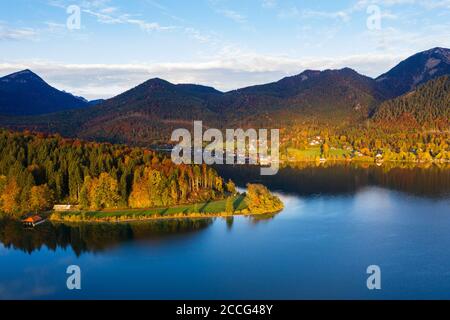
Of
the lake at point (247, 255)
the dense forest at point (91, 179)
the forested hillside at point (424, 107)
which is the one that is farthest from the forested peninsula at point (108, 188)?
the forested hillside at point (424, 107)

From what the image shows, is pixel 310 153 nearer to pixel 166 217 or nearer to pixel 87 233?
pixel 166 217

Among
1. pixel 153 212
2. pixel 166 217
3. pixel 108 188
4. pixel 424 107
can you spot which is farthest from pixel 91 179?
pixel 424 107

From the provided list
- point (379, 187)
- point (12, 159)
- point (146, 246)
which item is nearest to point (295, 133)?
point (379, 187)

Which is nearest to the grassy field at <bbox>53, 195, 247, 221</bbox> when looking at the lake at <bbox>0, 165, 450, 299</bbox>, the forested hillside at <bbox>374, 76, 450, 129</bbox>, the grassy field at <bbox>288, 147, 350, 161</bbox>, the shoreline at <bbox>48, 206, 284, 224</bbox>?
the shoreline at <bbox>48, 206, 284, 224</bbox>

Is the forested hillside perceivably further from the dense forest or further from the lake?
the dense forest

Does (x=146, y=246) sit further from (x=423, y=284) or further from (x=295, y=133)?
(x=295, y=133)

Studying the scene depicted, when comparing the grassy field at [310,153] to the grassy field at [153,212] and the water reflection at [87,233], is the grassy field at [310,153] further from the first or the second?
the water reflection at [87,233]
